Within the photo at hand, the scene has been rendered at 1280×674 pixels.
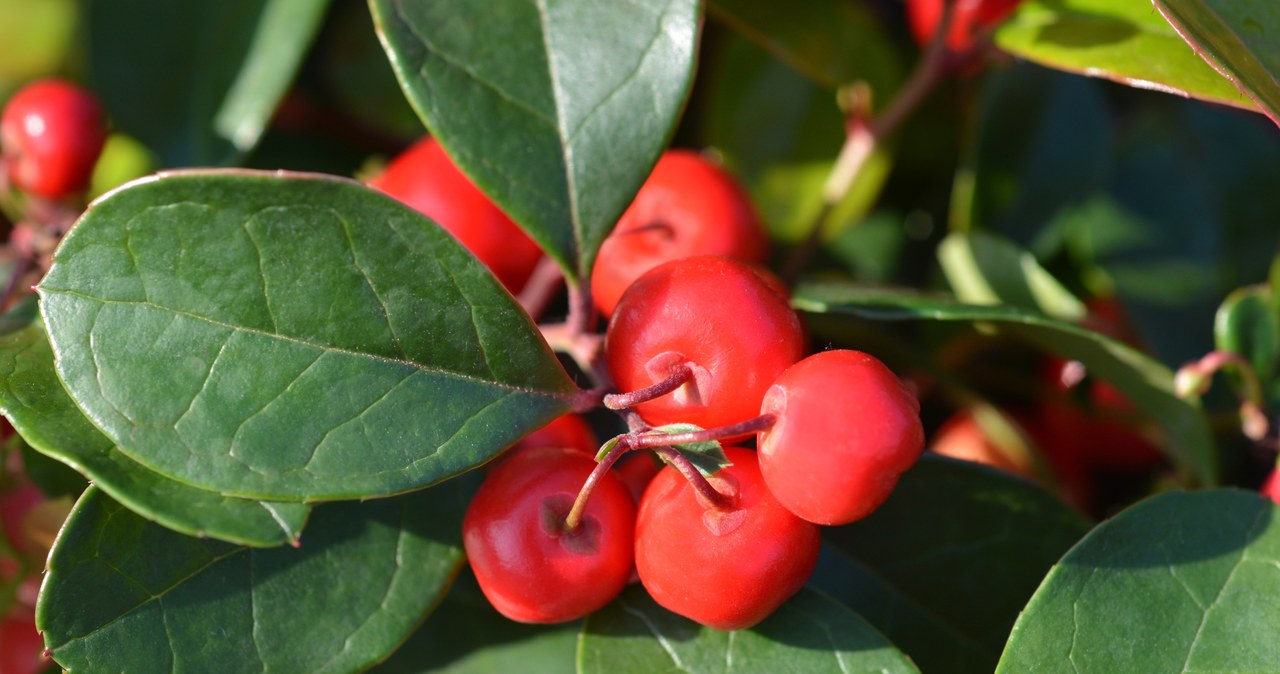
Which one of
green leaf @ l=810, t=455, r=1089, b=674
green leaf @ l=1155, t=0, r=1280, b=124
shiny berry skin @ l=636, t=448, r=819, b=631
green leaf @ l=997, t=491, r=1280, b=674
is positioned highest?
green leaf @ l=1155, t=0, r=1280, b=124

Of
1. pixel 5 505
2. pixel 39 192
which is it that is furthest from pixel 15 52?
pixel 5 505

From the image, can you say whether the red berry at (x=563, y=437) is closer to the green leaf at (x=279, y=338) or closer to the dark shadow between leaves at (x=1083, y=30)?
the green leaf at (x=279, y=338)

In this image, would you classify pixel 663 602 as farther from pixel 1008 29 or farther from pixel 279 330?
pixel 1008 29

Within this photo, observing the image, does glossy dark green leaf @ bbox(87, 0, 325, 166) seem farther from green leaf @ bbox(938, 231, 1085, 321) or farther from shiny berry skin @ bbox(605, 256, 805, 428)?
green leaf @ bbox(938, 231, 1085, 321)

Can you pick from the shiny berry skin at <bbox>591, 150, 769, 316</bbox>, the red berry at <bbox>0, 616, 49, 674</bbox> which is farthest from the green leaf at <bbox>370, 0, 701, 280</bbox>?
the red berry at <bbox>0, 616, 49, 674</bbox>

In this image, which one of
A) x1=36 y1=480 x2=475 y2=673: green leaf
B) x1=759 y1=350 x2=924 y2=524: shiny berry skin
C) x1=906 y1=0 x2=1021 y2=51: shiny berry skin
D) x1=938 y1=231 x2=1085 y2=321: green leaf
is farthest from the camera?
x1=906 y1=0 x2=1021 y2=51: shiny berry skin
